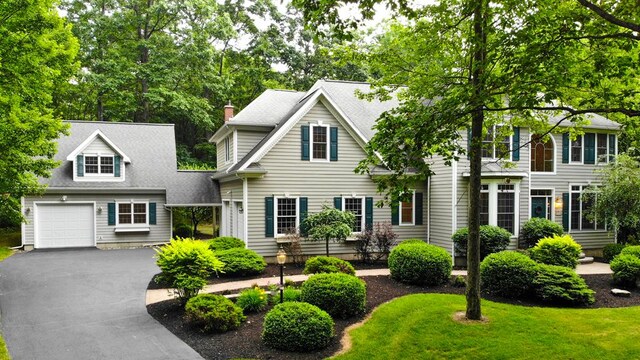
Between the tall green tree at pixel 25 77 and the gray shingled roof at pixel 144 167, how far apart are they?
8917mm

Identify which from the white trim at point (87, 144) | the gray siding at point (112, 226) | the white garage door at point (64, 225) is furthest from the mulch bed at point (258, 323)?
the white trim at point (87, 144)

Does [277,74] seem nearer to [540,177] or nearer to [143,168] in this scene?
[143,168]

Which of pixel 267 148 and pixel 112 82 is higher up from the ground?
pixel 112 82

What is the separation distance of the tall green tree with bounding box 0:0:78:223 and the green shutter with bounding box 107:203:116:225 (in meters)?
8.70

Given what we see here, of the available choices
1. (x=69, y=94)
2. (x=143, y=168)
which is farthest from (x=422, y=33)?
(x=69, y=94)

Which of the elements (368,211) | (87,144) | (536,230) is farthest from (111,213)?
(536,230)

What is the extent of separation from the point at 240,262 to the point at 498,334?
8508 mm

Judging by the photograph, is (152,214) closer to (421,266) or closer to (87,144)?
(87,144)

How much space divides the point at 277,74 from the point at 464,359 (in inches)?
1236

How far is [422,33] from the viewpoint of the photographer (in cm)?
875

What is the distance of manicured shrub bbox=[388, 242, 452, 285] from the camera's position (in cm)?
1266

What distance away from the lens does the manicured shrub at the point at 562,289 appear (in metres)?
10.9

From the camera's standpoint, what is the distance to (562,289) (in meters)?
10.9

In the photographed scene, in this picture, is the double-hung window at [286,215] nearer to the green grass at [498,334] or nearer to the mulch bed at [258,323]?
the mulch bed at [258,323]
